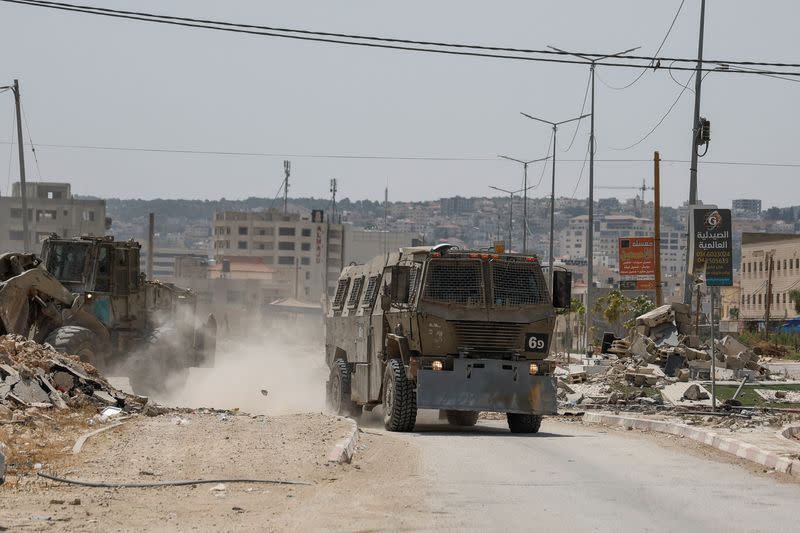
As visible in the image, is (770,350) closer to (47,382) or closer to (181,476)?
(47,382)

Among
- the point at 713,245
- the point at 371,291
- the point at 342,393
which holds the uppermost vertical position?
the point at 713,245

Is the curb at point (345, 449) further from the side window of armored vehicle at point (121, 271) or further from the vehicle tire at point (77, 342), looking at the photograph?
the side window of armored vehicle at point (121, 271)

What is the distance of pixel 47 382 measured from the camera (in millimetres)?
21719

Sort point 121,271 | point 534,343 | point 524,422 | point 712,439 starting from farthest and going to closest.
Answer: point 121,271 → point 524,422 → point 534,343 → point 712,439

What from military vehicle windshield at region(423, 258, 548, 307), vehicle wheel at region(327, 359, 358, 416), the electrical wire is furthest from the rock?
the electrical wire

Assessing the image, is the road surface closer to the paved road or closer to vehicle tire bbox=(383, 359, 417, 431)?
the paved road

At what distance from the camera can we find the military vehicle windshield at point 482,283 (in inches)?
865

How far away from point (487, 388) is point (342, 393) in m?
4.76

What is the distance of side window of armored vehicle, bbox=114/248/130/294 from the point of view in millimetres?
28375

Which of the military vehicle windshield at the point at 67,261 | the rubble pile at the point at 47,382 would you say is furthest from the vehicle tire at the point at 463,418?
the military vehicle windshield at the point at 67,261

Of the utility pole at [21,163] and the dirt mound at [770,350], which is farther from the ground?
the utility pole at [21,163]

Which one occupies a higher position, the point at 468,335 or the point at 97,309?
the point at 468,335

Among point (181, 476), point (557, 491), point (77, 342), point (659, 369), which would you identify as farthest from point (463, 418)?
point (659, 369)

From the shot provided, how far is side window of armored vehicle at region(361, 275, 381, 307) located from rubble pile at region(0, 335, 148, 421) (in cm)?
438
